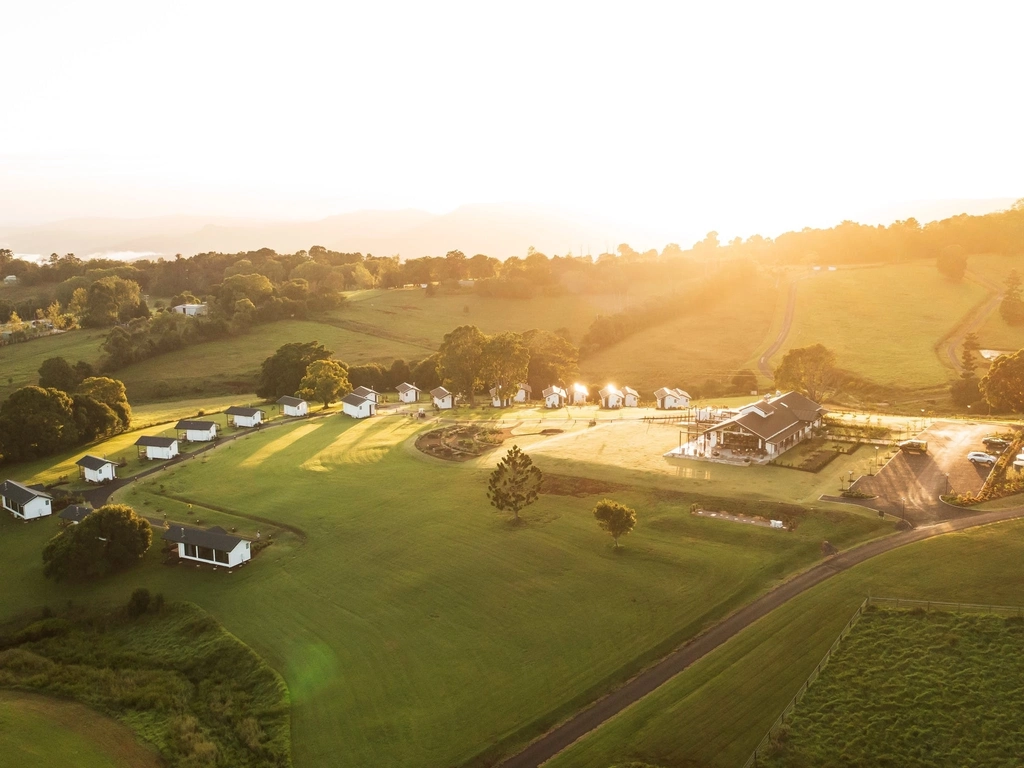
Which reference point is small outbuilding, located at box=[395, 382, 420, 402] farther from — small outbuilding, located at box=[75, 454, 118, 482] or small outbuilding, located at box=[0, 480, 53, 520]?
small outbuilding, located at box=[0, 480, 53, 520]

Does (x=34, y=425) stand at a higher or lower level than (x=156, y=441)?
higher

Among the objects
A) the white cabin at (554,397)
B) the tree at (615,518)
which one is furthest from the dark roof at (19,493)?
the white cabin at (554,397)

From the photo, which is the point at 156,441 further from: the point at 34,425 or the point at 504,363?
the point at 504,363

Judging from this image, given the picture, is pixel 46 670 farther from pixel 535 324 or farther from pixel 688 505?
pixel 535 324

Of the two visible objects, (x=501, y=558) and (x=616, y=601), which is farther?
(x=501, y=558)

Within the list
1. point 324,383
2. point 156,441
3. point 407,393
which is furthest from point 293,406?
point 156,441

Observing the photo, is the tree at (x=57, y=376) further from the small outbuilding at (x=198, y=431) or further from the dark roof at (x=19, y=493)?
the dark roof at (x=19, y=493)

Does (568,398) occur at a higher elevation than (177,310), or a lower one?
lower

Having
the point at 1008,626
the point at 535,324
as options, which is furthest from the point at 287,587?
the point at 535,324
